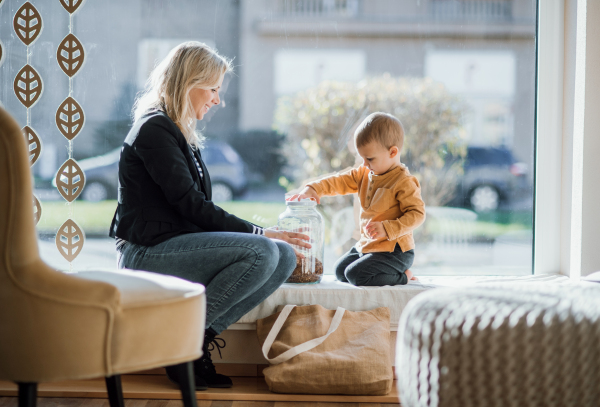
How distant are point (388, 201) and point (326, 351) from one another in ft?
1.95

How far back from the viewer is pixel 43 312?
1049mm

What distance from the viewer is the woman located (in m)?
1.70

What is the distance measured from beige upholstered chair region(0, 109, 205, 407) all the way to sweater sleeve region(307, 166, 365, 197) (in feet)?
3.89

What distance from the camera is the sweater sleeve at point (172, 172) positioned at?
1.69 m

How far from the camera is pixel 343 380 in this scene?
1719 mm

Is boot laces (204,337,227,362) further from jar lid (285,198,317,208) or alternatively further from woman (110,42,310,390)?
jar lid (285,198,317,208)

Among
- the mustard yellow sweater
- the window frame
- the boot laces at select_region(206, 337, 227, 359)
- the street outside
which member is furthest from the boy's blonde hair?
the boot laces at select_region(206, 337, 227, 359)

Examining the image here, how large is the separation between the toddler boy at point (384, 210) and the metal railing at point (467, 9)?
0.60 m

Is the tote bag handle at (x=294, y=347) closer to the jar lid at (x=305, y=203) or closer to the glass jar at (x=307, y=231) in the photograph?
the glass jar at (x=307, y=231)

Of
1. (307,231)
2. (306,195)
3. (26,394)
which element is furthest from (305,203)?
(26,394)

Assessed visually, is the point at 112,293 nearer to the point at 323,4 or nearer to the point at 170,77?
the point at 170,77

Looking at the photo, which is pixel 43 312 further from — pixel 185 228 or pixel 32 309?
pixel 185 228

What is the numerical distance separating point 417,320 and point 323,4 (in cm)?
161

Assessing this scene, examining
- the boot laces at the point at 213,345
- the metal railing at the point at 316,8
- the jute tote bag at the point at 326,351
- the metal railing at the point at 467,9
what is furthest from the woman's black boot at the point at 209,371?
the metal railing at the point at 467,9
